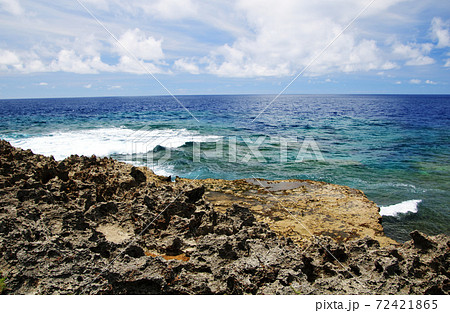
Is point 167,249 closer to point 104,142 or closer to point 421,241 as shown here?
point 421,241

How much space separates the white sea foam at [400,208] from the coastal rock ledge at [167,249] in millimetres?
3601

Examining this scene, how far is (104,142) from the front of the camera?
75.8 ft

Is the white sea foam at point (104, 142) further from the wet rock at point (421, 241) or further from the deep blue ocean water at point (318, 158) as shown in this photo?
the wet rock at point (421, 241)

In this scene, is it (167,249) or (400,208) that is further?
(400,208)

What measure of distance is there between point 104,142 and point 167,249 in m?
20.7

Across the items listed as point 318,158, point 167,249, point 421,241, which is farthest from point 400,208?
point 167,249

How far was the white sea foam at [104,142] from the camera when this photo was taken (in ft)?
66.6

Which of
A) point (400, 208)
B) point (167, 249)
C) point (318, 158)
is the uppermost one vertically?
point (167, 249)

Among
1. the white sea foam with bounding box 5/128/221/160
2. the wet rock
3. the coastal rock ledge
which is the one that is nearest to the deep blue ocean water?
the white sea foam with bounding box 5/128/221/160

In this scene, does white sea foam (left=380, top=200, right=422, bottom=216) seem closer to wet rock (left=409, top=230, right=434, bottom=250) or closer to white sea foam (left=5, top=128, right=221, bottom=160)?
wet rock (left=409, top=230, right=434, bottom=250)

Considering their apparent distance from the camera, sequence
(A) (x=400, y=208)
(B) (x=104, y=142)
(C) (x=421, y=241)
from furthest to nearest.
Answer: (B) (x=104, y=142), (A) (x=400, y=208), (C) (x=421, y=241)

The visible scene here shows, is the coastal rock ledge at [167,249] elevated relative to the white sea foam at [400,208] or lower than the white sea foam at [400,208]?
elevated

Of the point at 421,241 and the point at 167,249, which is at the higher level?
the point at 421,241

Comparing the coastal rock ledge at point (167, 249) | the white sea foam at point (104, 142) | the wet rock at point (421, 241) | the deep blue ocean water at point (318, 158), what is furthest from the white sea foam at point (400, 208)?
the white sea foam at point (104, 142)
